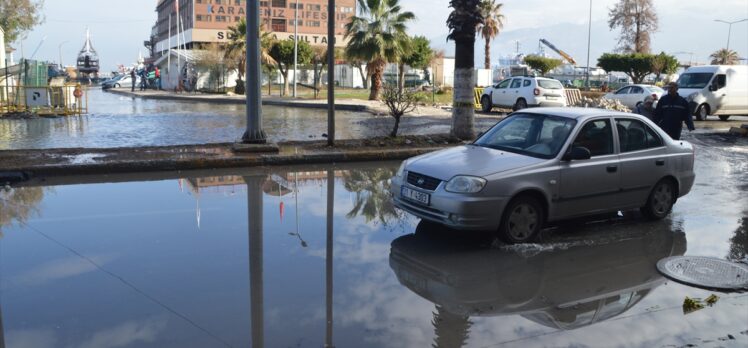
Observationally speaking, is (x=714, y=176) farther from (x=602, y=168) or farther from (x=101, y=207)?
(x=101, y=207)

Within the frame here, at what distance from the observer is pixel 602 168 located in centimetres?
727

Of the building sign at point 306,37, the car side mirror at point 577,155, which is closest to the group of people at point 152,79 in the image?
the building sign at point 306,37

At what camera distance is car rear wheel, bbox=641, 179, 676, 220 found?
7.90 m

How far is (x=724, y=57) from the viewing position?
7062cm

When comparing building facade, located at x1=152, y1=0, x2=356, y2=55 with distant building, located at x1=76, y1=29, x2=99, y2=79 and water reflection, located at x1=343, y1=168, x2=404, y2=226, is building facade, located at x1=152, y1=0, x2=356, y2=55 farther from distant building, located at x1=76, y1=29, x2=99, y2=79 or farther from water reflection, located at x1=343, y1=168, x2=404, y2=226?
water reflection, located at x1=343, y1=168, x2=404, y2=226

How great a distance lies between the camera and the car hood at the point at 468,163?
6.62 meters

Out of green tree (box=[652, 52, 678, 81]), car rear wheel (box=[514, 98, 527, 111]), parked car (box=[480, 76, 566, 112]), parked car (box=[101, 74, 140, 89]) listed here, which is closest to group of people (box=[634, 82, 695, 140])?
parked car (box=[480, 76, 566, 112])

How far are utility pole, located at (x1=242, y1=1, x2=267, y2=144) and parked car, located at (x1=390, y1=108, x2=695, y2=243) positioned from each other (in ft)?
19.1

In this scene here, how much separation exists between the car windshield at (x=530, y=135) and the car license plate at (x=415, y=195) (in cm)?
129

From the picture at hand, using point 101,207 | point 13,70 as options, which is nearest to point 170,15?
point 13,70

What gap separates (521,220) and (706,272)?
1.83 m

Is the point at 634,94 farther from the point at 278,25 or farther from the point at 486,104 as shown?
the point at 278,25

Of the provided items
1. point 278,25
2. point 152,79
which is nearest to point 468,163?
point 152,79

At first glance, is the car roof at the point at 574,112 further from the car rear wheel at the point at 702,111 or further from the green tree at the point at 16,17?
the green tree at the point at 16,17
